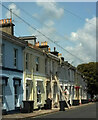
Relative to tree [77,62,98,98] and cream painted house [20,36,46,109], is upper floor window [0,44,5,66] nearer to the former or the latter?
cream painted house [20,36,46,109]

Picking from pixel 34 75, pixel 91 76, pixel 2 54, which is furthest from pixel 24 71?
pixel 91 76

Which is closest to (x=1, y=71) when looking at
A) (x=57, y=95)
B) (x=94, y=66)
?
(x=57, y=95)

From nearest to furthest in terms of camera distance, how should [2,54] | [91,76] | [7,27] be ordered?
[2,54], [7,27], [91,76]

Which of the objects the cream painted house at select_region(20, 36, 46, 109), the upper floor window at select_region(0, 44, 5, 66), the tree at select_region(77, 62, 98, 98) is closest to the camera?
the upper floor window at select_region(0, 44, 5, 66)

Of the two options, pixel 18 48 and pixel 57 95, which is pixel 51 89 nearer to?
pixel 57 95

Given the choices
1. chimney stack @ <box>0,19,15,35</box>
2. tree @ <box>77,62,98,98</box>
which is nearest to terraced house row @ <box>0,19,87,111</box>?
chimney stack @ <box>0,19,15,35</box>

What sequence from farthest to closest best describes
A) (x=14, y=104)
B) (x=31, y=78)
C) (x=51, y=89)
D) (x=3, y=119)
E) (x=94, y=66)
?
(x=94, y=66), (x=51, y=89), (x=31, y=78), (x=14, y=104), (x=3, y=119)

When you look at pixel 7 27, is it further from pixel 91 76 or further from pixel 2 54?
pixel 91 76

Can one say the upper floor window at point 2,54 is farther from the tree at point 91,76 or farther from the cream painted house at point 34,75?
the tree at point 91,76

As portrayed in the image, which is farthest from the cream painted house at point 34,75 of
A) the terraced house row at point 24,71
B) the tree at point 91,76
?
the tree at point 91,76

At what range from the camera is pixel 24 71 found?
2364 centimetres

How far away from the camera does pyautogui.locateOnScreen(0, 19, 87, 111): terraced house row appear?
66.2 ft

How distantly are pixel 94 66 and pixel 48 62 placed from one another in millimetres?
29392

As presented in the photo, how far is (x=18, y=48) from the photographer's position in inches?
896
